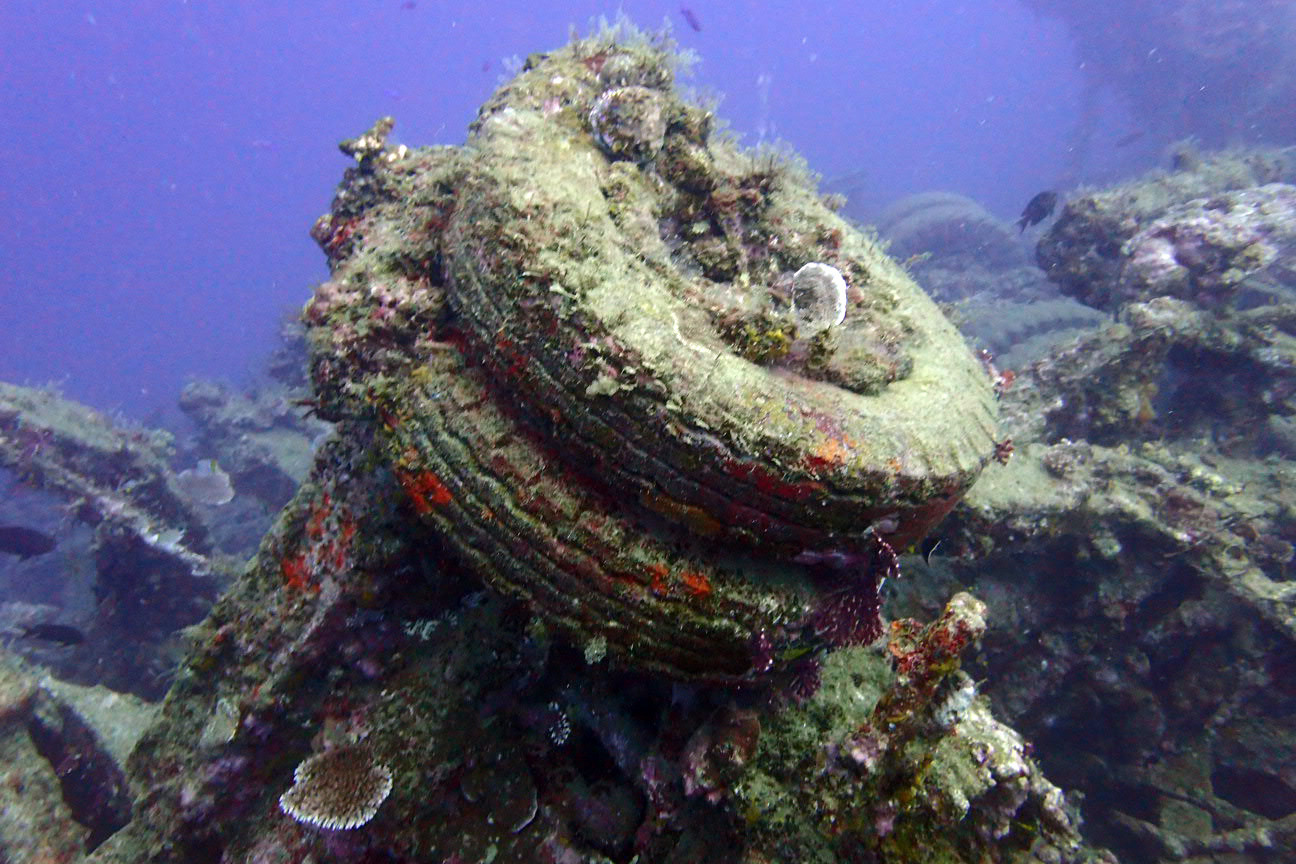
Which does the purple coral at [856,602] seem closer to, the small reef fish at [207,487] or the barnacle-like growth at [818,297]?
the barnacle-like growth at [818,297]

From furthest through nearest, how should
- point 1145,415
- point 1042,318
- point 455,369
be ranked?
1. point 1042,318
2. point 1145,415
3. point 455,369

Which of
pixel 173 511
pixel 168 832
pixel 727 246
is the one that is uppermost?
pixel 727 246

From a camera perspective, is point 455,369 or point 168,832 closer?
point 455,369

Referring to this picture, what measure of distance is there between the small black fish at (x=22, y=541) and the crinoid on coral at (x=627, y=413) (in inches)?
369

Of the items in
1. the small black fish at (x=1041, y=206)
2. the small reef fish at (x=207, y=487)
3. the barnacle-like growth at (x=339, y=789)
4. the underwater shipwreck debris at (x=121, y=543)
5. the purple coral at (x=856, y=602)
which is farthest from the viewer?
the small black fish at (x=1041, y=206)

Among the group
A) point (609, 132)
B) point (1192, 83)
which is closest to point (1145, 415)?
point (609, 132)

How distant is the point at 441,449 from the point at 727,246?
2652 mm

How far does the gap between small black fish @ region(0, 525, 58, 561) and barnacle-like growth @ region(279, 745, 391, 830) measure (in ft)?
31.4

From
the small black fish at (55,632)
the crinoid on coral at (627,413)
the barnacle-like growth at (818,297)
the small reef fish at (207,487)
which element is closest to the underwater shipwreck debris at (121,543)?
the small black fish at (55,632)

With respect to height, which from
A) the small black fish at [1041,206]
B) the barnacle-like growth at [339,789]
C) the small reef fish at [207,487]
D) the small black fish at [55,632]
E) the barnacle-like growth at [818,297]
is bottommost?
the small black fish at [55,632]

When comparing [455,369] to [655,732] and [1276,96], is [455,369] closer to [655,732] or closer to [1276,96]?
[655,732]

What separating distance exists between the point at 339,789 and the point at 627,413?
8.82ft

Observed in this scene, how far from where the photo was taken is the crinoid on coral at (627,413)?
286cm

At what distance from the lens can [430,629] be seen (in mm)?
3830
